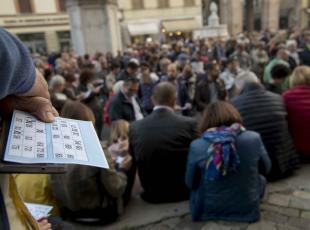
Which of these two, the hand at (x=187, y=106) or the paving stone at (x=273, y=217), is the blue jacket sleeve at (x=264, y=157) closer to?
the paving stone at (x=273, y=217)

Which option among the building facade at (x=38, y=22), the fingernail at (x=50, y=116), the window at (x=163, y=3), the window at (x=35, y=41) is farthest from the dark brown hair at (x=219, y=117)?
the window at (x=163, y=3)

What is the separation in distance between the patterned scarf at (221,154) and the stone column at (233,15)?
34.3m

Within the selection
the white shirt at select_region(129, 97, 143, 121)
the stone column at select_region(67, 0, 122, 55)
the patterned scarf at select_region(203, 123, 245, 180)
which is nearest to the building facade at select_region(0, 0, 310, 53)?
the stone column at select_region(67, 0, 122, 55)

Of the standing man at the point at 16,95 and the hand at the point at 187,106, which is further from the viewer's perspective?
the hand at the point at 187,106

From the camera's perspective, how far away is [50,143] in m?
0.94

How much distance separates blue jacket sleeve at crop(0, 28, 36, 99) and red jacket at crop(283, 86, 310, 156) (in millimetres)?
3910

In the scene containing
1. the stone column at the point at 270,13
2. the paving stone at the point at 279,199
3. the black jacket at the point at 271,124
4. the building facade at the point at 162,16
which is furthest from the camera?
the stone column at the point at 270,13

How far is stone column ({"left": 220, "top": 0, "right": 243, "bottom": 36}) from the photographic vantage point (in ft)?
116

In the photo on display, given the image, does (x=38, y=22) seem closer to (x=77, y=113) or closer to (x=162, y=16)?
(x=162, y=16)

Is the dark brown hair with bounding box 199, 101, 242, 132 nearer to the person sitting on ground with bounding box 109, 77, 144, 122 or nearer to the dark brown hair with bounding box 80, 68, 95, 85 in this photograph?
the person sitting on ground with bounding box 109, 77, 144, 122

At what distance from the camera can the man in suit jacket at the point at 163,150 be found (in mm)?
3566

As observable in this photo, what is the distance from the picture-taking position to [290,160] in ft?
13.1

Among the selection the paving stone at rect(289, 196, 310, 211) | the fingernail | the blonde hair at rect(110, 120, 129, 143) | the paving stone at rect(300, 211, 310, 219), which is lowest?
the paving stone at rect(300, 211, 310, 219)

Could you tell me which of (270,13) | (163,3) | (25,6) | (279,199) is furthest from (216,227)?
(270,13)
